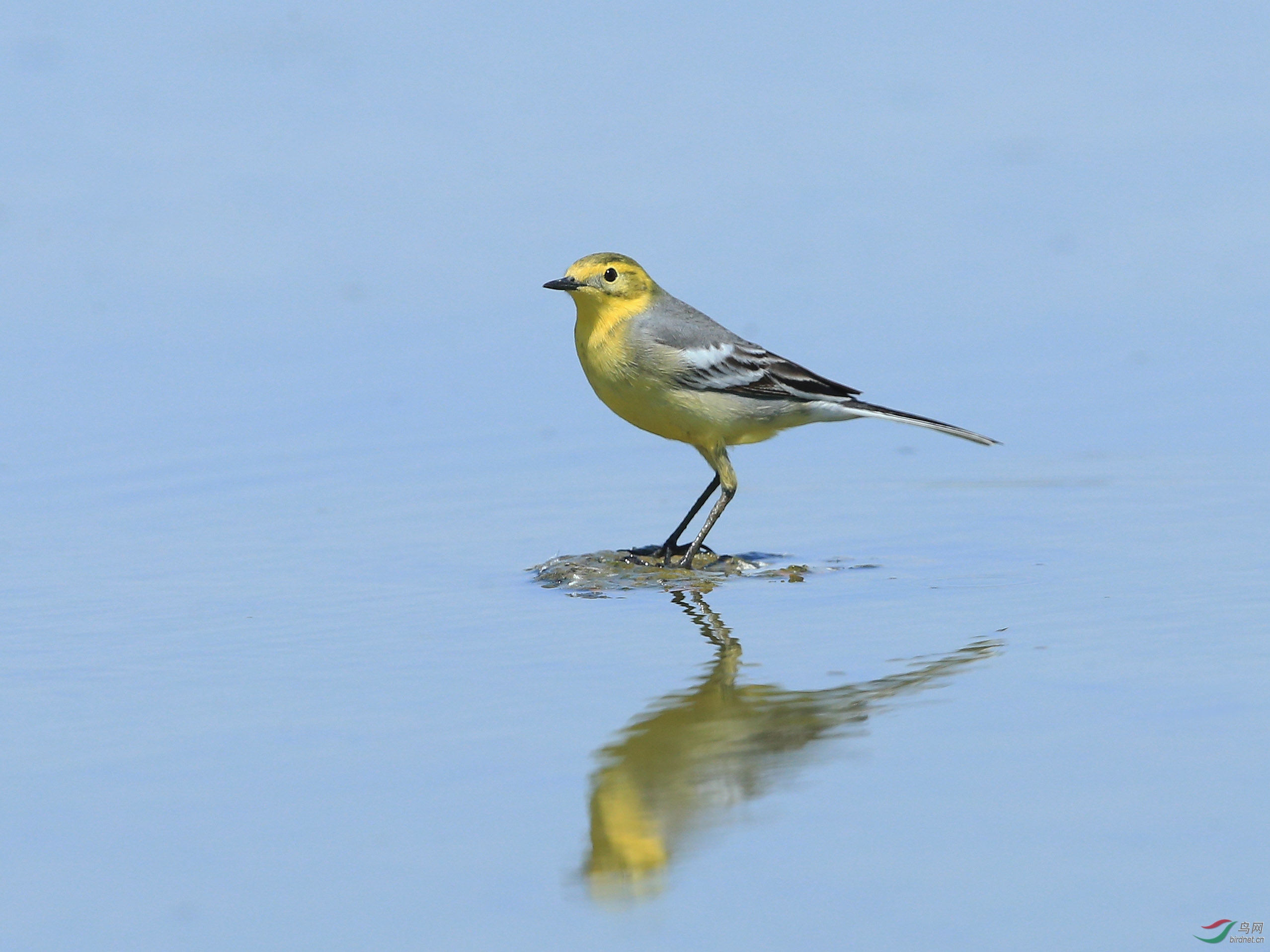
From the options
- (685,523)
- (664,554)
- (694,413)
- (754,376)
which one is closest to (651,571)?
(664,554)

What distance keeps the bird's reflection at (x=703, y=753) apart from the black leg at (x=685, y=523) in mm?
2041

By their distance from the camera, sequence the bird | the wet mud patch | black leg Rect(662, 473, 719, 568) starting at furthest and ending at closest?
black leg Rect(662, 473, 719, 568)
the bird
the wet mud patch

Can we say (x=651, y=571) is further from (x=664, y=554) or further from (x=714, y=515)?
(x=714, y=515)

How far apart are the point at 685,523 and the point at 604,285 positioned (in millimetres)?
1463

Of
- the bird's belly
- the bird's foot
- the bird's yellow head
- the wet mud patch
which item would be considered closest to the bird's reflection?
the wet mud patch

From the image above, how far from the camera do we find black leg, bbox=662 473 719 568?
1055cm

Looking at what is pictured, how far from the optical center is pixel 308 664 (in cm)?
838

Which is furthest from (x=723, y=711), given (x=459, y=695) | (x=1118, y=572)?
(x=1118, y=572)

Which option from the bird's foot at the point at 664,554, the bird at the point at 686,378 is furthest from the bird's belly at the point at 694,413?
the bird's foot at the point at 664,554

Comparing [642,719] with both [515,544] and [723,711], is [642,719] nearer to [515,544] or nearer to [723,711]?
[723,711]

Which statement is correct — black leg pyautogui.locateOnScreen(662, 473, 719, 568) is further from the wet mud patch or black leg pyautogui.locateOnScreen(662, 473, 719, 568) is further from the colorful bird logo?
the colorful bird logo

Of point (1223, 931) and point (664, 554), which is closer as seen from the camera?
point (1223, 931)

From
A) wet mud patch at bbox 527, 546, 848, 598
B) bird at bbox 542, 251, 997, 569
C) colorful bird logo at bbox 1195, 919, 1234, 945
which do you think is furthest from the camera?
bird at bbox 542, 251, 997, 569

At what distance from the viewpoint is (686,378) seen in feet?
33.9
